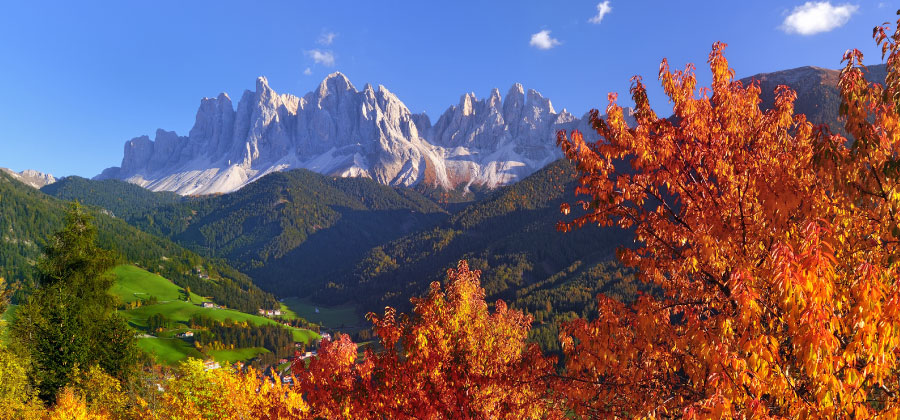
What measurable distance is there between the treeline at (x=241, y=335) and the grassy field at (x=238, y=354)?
2834 millimetres

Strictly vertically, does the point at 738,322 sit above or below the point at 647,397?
above

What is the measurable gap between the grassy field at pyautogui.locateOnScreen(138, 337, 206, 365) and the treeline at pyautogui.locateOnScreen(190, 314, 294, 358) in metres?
8.45

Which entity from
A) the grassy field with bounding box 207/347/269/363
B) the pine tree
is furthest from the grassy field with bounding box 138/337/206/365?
the pine tree

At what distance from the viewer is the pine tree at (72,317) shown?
33.2 m

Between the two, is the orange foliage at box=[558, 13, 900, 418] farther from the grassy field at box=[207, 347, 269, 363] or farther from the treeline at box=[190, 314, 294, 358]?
the treeline at box=[190, 314, 294, 358]

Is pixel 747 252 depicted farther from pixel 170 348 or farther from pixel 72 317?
pixel 170 348

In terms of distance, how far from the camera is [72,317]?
34500mm

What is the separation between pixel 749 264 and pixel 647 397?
3676mm

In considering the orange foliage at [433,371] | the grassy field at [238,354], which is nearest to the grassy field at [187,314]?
the grassy field at [238,354]

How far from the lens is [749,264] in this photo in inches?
293

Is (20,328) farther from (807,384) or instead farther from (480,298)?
(807,384)

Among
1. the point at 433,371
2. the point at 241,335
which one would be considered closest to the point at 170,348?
the point at 241,335

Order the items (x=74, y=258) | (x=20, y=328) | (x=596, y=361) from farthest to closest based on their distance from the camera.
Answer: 1. (x=74, y=258)
2. (x=20, y=328)
3. (x=596, y=361)

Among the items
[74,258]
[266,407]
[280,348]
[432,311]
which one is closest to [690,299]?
[432,311]
